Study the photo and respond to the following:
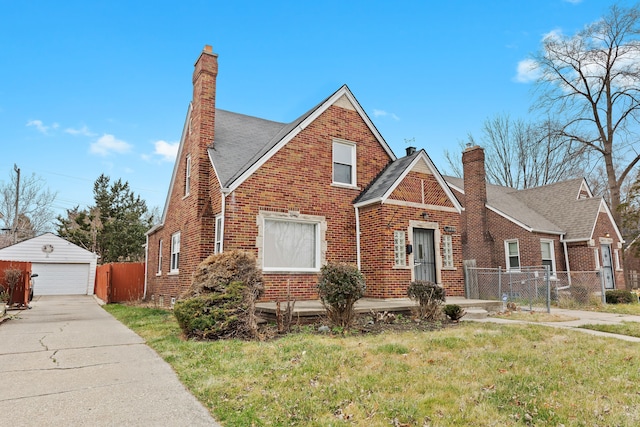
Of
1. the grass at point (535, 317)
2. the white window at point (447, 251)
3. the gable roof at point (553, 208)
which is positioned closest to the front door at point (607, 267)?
the gable roof at point (553, 208)

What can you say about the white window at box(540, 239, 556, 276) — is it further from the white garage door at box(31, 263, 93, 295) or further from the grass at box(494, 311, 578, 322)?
the white garage door at box(31, 263, 93, 295)

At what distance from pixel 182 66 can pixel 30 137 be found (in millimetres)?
18075

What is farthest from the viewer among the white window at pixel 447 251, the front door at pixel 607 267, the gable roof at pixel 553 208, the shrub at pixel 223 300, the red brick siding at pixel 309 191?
the front door at pixel 607 267

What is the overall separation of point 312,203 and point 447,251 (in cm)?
483

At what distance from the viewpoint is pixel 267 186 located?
11.5m

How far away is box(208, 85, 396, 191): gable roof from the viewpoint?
451 inches

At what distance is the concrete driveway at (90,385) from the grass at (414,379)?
0.29 meters

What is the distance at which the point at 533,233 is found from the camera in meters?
17.8

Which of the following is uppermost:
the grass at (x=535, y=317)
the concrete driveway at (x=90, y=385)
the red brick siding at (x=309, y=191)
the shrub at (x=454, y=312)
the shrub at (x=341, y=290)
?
the red brick siding at (x=309, y=191)

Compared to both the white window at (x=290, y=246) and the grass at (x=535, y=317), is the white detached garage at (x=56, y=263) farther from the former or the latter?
the grass at (x=535, y=317)

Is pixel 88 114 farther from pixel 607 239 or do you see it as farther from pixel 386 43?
pixel 607 239

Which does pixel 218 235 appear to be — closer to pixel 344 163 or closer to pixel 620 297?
pixel 344 163

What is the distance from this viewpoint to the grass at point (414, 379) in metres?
3.57

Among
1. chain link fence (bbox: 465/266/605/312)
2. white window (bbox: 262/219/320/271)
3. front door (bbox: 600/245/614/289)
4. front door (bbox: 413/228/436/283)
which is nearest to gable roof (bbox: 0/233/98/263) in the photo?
white window (bbox: 262/219/320/271)
